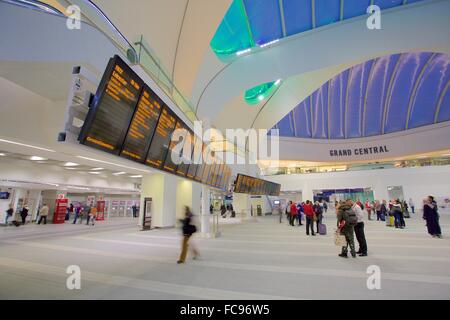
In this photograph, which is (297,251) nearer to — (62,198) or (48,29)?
(48,29)

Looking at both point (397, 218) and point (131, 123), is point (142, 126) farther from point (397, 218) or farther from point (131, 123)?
point (397, 218)

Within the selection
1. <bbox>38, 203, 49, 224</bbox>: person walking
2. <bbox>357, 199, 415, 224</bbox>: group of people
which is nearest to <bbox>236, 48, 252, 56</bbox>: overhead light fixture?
<bbox>357, 199, 415, 224</bbox>: group of people

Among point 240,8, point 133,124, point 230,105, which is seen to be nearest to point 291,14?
point 240,8

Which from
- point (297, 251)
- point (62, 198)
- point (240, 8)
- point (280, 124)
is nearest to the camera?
point (297, 251)

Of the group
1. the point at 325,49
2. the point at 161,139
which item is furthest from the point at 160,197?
the point at 325,49

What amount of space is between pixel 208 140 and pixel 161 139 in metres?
7.56

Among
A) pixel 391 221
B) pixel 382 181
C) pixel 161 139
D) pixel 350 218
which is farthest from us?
pixel 382 181

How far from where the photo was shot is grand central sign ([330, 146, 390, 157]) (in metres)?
31.0

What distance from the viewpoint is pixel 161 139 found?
5809mm

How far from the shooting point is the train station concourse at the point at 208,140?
4.27m

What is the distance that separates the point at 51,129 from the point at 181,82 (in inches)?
258

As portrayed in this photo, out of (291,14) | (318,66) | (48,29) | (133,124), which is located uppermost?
(291,14)

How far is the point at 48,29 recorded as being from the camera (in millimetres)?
4277

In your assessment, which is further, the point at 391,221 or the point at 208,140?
the point at 391,221
